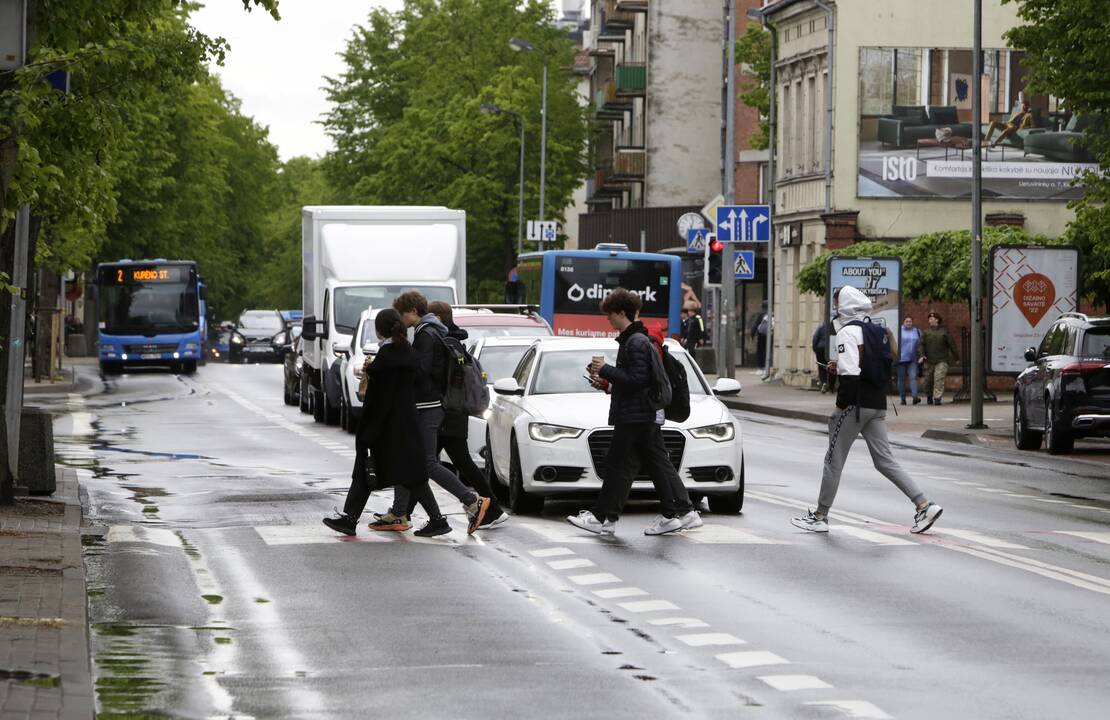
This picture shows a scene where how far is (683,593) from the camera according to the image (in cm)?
1282

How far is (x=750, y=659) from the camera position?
10.2 m

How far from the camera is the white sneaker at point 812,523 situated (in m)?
16.8

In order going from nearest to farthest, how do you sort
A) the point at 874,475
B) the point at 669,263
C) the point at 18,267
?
the point at 18,267 → the point at 874,475 → the point at 669,263

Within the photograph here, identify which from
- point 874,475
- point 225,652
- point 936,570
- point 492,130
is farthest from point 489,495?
point 492,130

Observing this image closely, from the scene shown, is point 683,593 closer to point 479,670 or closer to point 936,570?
point 936,570

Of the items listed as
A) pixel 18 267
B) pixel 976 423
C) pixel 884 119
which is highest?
pixel 884 119

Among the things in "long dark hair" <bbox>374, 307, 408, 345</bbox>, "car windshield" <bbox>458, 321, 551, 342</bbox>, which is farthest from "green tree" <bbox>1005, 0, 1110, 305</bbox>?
"long dark hair" <bbox>374, 307, 408, 345</bbox>

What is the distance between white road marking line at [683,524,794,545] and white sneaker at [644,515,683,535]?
0.12 m

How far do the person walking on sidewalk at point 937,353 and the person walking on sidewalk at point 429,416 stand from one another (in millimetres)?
28935

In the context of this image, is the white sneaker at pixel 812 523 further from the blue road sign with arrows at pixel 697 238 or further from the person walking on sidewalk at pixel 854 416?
the blue road sign with arrows at pixel 697 238

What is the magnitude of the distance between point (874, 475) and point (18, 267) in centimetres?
962

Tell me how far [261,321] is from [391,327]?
69.2 metres

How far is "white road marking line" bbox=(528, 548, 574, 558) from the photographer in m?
15.0

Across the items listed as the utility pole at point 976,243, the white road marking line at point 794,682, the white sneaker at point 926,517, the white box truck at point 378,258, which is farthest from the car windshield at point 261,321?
the white road marking line at point 794,682
